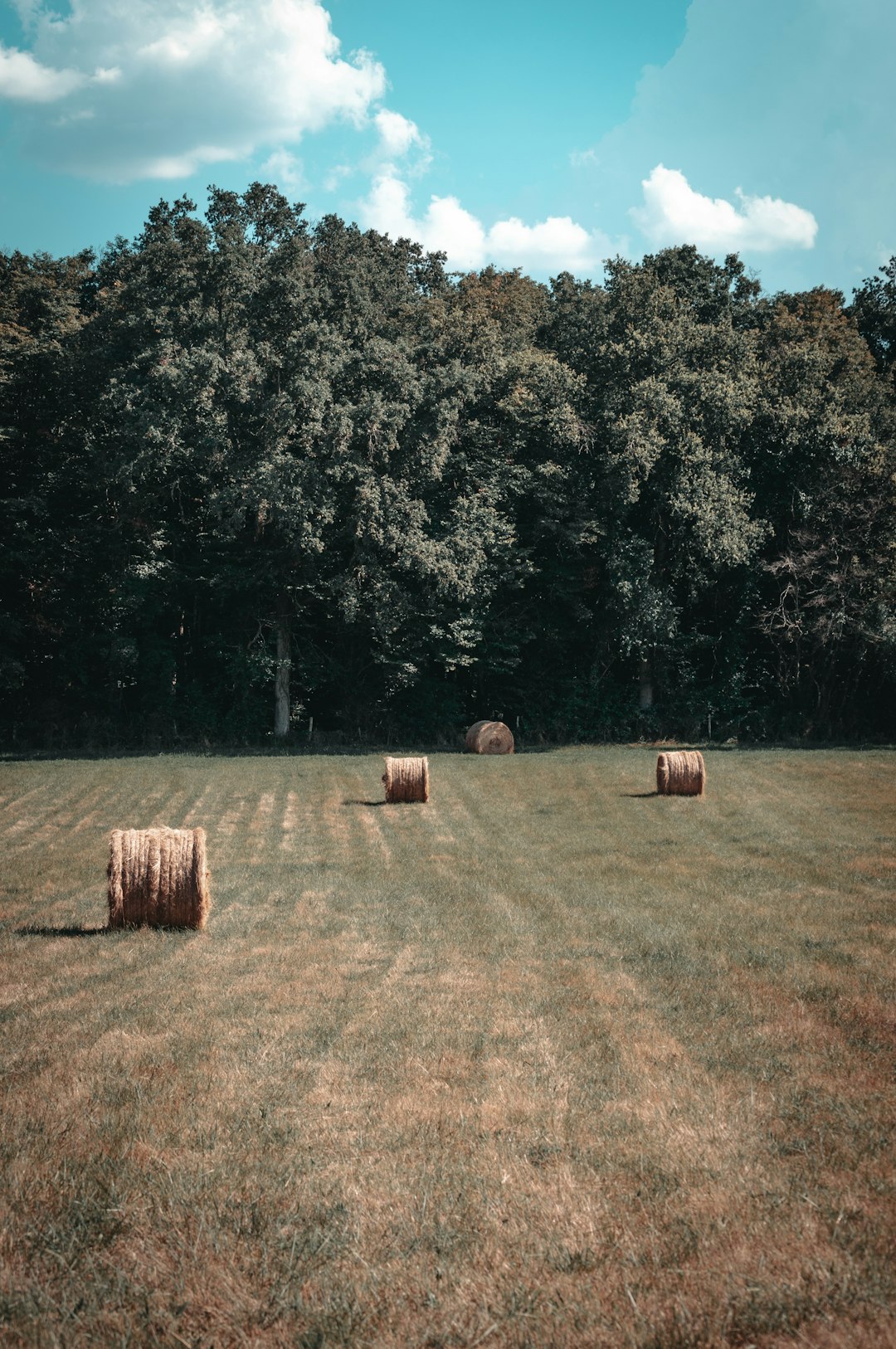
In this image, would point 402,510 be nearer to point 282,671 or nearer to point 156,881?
point 282,671

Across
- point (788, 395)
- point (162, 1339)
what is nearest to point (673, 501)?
point (788, 395)

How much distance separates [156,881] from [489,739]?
21004mm

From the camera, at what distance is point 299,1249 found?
521 cm

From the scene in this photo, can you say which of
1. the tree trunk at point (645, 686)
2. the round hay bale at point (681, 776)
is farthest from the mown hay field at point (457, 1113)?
the tree trunk at point (645, 686)

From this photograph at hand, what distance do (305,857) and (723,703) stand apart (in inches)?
943

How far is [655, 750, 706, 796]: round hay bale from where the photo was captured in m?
22.9

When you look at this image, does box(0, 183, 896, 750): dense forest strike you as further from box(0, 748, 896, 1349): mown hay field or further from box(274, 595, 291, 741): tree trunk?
box(0, 748, 896, 1349): mown hay field

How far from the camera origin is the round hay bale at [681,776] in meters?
22.9

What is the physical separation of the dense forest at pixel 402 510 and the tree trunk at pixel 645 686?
0.09 metres

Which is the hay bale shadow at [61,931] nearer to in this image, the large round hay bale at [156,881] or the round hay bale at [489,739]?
the large round hay bale at [156,881]

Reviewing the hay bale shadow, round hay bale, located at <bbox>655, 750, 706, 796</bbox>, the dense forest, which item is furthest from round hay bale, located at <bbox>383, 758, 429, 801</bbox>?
the hay bale shadow

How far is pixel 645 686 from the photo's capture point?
38.6 metres

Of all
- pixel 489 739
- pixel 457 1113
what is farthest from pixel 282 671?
pixel 457 1113

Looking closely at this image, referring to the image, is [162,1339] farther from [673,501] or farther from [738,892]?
[673,501]
